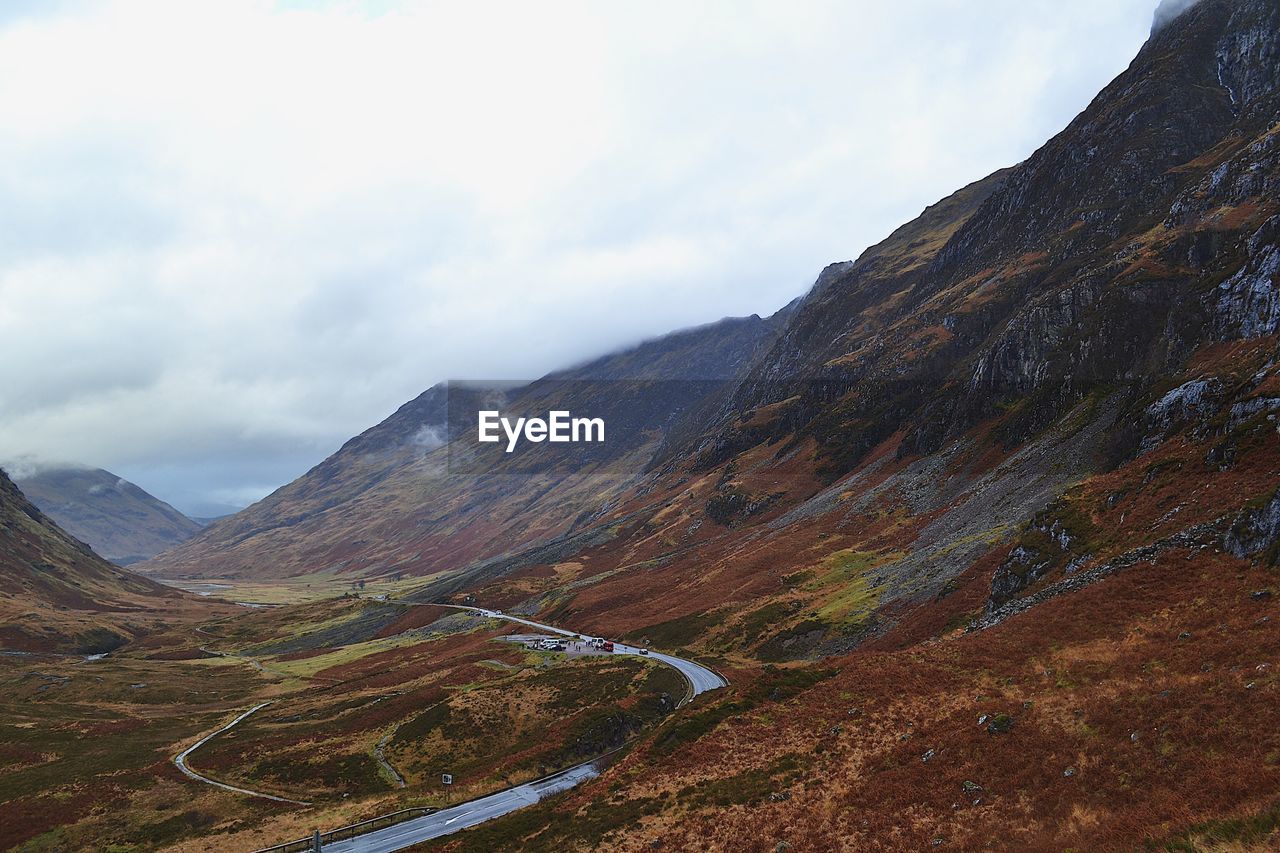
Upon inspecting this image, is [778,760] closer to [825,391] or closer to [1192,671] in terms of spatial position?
[1192,671]

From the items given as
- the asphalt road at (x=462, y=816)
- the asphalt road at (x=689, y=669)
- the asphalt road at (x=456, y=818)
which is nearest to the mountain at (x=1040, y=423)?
the asphalt road at (x=689, y=669)

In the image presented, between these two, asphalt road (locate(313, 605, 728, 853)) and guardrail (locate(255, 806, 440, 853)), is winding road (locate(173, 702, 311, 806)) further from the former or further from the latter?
asphalt road (locate(313, 605, 728, 853))

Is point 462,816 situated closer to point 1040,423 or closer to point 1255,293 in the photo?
point 1040,423

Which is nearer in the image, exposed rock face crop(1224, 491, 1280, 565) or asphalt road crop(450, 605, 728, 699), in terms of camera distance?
exposed rock face crop(1224, 491, 1280, 565)

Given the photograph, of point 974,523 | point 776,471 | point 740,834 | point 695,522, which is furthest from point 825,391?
point 740,834

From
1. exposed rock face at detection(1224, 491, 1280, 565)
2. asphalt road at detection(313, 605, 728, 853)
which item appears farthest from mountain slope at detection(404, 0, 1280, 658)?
asphalt road at detection(313, 605, 728, 853)

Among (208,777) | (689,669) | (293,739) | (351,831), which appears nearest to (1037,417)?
(689,669)
